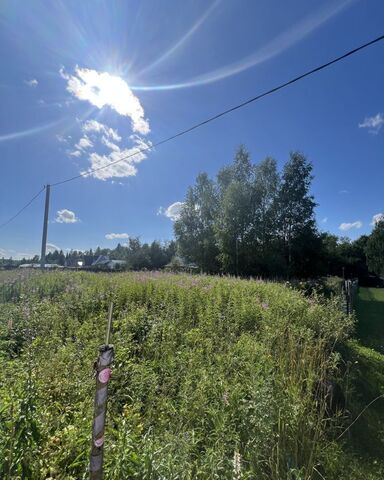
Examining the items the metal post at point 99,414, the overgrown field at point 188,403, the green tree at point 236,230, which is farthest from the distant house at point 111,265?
the metal post at point 99,414

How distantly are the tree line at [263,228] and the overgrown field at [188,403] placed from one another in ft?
64.7

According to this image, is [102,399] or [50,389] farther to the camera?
[50,389]

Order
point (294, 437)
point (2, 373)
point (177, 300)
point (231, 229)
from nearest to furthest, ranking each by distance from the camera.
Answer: point (294, 437) < point (2, 373) < point (177, 300) < point (231, 229)

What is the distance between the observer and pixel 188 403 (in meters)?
2.40

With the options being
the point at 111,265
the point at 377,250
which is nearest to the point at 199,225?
the point at 377,250

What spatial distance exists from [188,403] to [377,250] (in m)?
43.2

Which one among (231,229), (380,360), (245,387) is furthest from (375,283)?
(245,387)

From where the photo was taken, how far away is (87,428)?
2045 mm

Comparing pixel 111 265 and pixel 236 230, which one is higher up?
pixel 236 230

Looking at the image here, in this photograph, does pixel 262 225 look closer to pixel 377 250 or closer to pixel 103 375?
pixel 377 250

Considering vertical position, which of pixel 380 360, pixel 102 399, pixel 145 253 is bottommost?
pixel 380 360

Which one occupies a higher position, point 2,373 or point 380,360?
point 2,373

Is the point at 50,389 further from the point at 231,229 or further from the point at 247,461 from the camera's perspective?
the point at 231,229

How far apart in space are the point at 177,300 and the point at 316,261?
22042mm
